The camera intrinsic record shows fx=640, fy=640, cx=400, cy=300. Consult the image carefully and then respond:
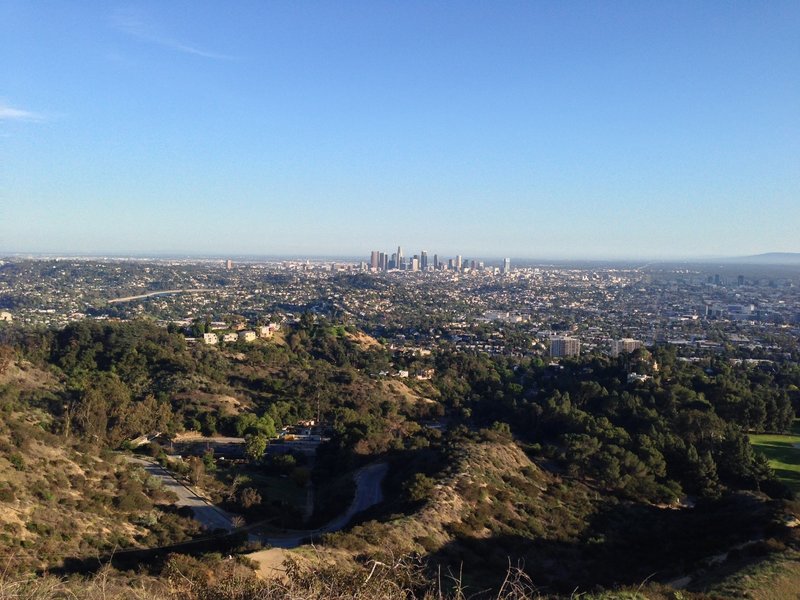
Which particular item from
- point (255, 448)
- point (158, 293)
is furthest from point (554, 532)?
point (158, 293)

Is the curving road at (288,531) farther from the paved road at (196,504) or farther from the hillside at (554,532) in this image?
the hillside at (554,532)

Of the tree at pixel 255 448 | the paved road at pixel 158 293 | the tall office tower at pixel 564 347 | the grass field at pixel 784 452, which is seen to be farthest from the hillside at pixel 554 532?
the paved road at pixel 158 293

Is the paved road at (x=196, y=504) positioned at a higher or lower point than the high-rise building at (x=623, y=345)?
higher

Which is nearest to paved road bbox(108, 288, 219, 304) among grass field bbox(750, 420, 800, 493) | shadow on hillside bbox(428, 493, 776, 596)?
grass field bbox(750, 420, 800, 493)

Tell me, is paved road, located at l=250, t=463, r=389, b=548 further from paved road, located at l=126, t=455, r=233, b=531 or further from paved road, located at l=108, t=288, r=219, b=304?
paved road, located at l=108, t=288, r=219, b=304

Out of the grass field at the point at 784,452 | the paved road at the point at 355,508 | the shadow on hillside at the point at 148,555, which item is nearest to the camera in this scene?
the shadow on hillside at the point at 148,555

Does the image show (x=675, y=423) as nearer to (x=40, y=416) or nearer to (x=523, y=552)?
(x=523, y=552)

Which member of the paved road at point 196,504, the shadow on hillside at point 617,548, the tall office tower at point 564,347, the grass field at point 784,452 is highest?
the shadow on hillside at point 617,548

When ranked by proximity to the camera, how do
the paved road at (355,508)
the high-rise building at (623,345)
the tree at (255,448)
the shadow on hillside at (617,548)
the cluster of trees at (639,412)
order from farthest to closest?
1. the high-rise building at (623,345)
2. the tree at (255,448)
3. the cluster of trees at (639,412)
4. the paved road at (355,508)
5. the shadow on hillside at (617,548)
